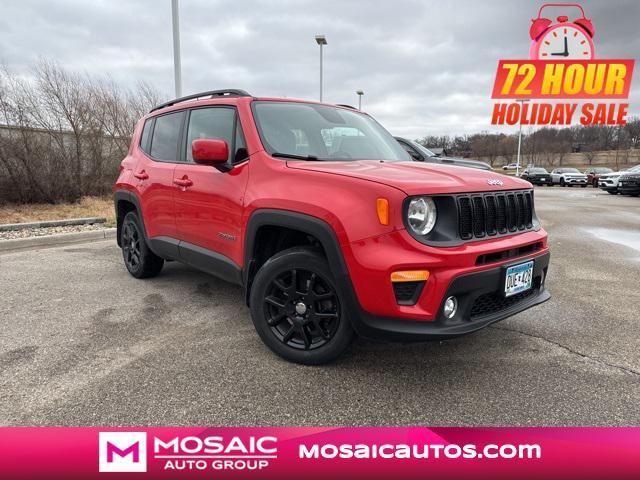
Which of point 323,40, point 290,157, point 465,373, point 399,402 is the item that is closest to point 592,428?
point 465,373

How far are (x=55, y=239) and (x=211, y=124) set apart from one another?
530 cm

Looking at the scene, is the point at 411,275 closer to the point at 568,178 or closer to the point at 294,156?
the point at 294,156

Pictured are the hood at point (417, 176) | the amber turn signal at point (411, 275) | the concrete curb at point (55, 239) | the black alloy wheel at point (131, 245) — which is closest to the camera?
the amber turn signal at point (411, 275)

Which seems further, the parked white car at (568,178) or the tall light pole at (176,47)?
the parked white car at (568,178)

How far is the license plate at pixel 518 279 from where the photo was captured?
2.64 meters

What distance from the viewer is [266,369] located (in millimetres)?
2879

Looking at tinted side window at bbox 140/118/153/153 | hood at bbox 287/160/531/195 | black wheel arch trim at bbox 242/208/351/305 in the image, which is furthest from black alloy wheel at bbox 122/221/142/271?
hood at bbox 287/160/531/195

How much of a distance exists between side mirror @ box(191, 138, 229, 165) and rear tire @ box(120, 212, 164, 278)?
6.43ft

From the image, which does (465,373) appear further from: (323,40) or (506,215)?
(323,40)

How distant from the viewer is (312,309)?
2799 mm

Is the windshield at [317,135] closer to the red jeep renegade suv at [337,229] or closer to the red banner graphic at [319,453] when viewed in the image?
the red jeep renegade suv at [337,229]

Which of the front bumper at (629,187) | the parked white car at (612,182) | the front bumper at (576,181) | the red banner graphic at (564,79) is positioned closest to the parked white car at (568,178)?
the front bumper at (576,181)

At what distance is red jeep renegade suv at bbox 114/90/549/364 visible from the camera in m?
2.39

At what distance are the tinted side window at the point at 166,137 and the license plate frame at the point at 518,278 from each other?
3089mm
